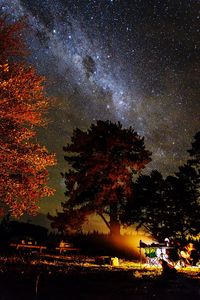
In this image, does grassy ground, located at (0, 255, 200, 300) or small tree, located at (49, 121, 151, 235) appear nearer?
grassy ground, located at (0, 255, 200, 300)

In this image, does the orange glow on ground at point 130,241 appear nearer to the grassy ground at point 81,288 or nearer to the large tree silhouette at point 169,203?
the large tree silhouette at point 169,203

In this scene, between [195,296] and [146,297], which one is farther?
[195,296]

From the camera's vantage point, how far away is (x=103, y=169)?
2984 cm

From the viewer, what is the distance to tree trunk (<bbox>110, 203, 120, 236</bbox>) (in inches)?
1233

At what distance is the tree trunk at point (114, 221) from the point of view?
3131 cm

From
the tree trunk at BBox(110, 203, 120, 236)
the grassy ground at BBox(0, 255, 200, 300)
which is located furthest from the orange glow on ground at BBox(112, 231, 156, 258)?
the grassy ground at BBox(0, 255, 200, 300)

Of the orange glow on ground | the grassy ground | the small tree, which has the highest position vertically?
the small tree

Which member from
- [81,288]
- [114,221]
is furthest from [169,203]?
[81,288]

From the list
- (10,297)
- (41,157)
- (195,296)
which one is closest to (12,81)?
(41,157)

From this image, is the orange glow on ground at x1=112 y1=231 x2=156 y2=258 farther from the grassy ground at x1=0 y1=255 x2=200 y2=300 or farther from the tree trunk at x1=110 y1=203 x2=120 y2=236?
the grassy ground at x1=0 y1=255 x2=200 y2=300

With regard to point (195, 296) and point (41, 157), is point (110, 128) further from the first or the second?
point (195, 296)

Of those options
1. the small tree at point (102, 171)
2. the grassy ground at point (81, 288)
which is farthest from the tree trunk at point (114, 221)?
the grassy ground at point (81, 288)

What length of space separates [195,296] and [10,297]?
16.4 ft

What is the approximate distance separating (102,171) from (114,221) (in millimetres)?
4959
